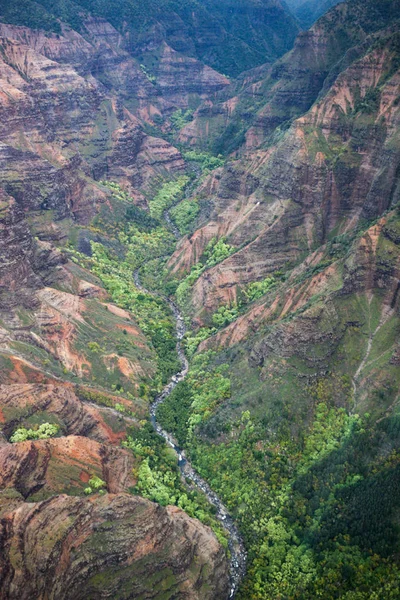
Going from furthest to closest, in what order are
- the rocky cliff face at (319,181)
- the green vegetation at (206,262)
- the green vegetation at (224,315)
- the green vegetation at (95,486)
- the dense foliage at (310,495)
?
1. the green vegetation at (206,262)
2. the green vegetation at (224,315)
3. the rocky cliff face at (319,181)
4. the green vegetation at (95,486)
5. the dense foliage at (310,495)

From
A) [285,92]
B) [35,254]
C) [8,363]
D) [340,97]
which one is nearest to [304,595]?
[8,363]

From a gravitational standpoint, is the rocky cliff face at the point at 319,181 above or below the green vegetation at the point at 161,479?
above

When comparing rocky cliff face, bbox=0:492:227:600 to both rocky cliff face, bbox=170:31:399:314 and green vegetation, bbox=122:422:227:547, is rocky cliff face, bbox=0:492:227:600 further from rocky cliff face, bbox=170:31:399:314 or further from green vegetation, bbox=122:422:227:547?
rocky cliff face, bbox=170:31:399:314

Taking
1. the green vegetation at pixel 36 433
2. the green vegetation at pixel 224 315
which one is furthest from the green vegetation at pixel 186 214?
the green vegetation at pixel 36 433

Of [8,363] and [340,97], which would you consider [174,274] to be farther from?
[8,363]

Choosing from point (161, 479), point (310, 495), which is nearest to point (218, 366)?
point (161, 479)

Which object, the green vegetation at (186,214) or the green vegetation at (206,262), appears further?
the green vegetation at (186,214)

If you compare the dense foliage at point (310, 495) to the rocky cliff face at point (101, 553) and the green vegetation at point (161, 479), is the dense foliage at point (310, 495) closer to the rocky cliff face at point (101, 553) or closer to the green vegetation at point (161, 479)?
the green vegetation at point (161, 479)
